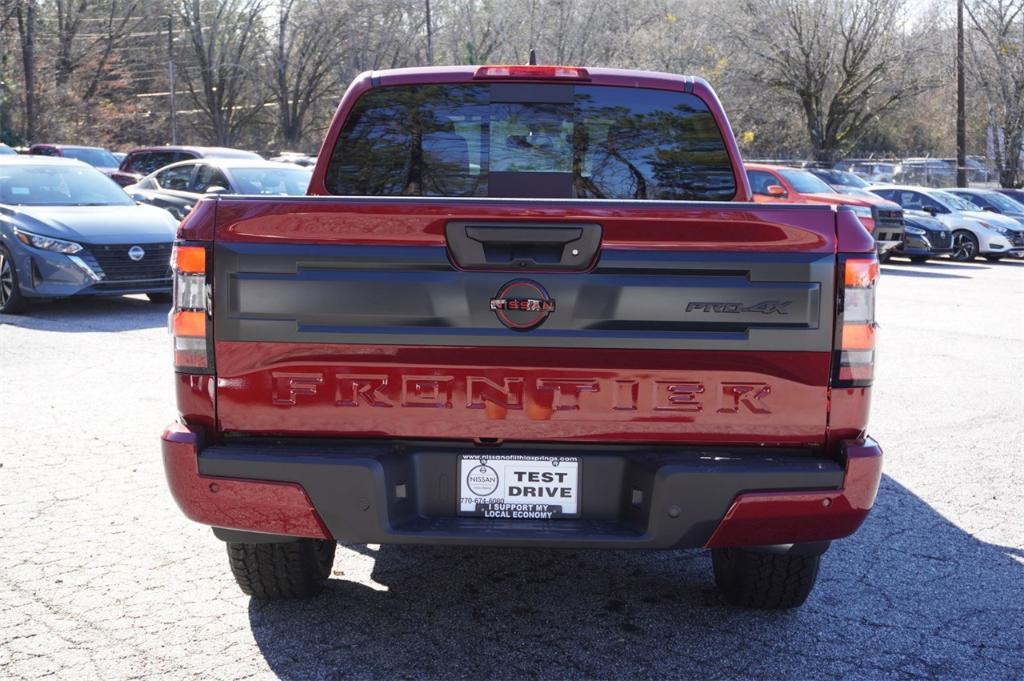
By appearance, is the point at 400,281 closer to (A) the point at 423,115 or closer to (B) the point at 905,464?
(A) the point at 423,115

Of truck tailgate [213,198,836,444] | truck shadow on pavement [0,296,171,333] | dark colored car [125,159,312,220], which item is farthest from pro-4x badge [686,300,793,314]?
dark colored car [125,159,312,220]

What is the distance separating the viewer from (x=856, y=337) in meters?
3.25

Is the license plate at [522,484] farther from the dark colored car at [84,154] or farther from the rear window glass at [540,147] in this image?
the dark colored car at [84,154]

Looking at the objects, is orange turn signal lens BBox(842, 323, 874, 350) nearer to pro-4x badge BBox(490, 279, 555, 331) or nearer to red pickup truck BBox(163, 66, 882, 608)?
red pickup truck BBox(163, 66, 882, 608)

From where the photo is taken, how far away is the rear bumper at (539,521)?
321 centimetres

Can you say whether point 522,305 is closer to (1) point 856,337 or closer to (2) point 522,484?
(2) point 522,484

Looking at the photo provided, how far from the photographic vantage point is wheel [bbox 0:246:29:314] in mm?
11593

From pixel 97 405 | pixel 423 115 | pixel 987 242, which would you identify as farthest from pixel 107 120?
pixel 423 115

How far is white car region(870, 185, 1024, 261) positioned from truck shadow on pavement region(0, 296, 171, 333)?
656 inches

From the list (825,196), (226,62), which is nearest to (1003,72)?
(825,196)

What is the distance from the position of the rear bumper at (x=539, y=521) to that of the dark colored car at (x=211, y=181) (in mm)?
11571

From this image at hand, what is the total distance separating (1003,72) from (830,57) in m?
6.32

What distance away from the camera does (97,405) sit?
7.44 metres

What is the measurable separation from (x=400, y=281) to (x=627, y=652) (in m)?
1.45
